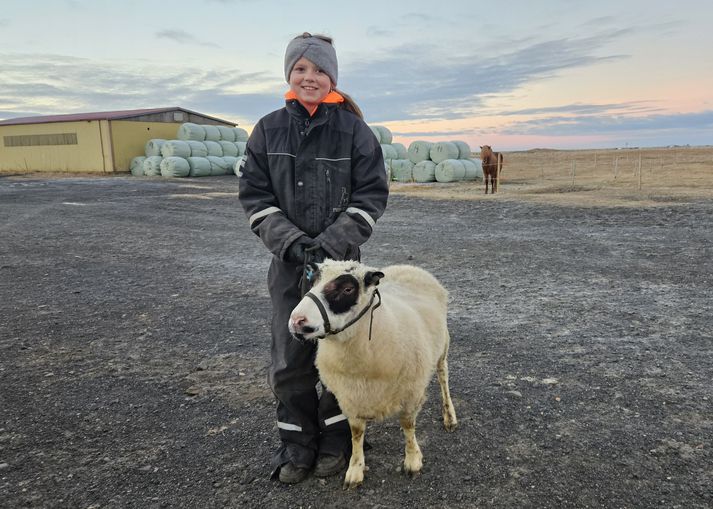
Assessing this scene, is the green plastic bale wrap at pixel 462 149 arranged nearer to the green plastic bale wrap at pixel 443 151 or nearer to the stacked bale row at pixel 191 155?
the green plastic bale wrap at pixel 443 151

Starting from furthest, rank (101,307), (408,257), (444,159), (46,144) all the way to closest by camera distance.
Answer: (46,144), (444,159), (408,257), (101,307)

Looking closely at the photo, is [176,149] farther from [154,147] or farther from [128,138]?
[128,138]

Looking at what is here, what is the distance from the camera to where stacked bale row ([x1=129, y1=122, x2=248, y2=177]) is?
3203 cm

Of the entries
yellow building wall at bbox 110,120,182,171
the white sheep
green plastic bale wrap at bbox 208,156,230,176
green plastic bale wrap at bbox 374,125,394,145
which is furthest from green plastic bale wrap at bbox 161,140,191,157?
the white sheep

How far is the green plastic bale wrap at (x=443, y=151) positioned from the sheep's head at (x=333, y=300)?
84.4 feet

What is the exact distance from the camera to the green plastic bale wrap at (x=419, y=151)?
1131 inches

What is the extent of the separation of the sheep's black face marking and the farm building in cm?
3717

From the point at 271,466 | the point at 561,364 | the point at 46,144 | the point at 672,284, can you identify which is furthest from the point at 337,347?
the point at 46,144

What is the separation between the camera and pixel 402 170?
94.1 feet

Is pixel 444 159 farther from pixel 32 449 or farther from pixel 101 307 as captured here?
pixel 32 449

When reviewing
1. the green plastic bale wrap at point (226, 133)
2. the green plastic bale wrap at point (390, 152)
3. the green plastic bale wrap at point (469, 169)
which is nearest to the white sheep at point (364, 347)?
the green plastic bale wrap at point (469, 169)

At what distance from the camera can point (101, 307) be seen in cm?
668

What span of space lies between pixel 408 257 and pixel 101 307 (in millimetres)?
4971

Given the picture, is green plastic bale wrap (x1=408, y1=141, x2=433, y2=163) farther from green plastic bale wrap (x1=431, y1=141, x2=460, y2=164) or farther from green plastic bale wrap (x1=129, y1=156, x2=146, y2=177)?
green plastic bale wrap (x1=129, y1=156, x2=146, y2=177)
